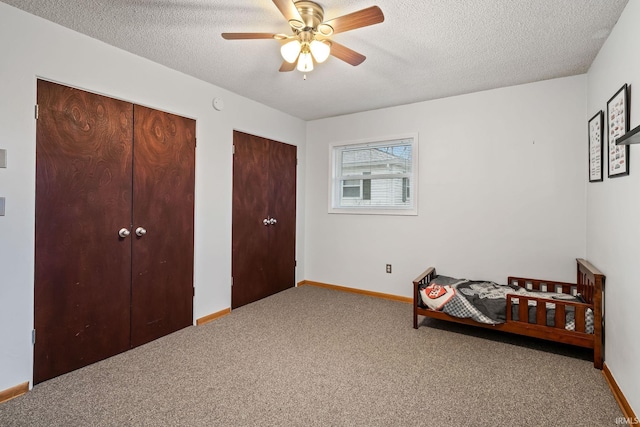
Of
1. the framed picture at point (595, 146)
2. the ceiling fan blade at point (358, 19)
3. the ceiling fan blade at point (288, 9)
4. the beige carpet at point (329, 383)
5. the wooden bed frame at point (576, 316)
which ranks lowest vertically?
the beige carpet at point (329, 383)

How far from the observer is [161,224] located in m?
2.85

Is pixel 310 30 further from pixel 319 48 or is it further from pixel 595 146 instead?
pixel 595 146

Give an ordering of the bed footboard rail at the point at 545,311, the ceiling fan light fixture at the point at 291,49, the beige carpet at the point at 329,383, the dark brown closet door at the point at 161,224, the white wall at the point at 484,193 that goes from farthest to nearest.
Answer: the white wall at the point at 484,193
the dark brown closet door at the point at 161,224
the bed footboard rail at the point at 545,311
the ceiling fan light fixture at the point at 291,49
the beige carpet at the point at 329,383

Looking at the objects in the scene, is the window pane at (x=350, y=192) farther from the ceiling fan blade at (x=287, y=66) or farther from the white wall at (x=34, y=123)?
the ceiling fan blade at (x=287, y=66)

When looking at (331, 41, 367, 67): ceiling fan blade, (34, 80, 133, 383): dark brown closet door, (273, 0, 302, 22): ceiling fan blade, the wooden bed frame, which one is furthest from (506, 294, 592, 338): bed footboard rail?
(34, 80, 133, 383): dark brown closet door

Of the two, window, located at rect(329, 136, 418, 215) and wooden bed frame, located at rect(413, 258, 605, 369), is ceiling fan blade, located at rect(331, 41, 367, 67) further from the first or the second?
wooden bed frame, located at rect(413, 258, 605, 369)

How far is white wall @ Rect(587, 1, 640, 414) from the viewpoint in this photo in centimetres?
175

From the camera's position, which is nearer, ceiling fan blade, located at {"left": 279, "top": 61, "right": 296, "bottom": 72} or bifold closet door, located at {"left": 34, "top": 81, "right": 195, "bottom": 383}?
bifold closet door, located at {"left": 34, "top": 81, "right": 195, "bottom": 383}

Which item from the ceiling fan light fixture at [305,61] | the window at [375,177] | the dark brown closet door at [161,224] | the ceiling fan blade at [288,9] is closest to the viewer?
the ceiling fan blade at [288,9]

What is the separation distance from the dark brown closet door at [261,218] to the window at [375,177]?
0.66 meters

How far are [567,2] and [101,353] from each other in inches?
157

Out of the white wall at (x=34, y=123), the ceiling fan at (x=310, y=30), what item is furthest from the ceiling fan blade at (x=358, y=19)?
the white wall at (x=34, y=123)

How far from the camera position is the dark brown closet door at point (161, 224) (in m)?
2.69

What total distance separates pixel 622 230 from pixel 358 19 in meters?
2.02
